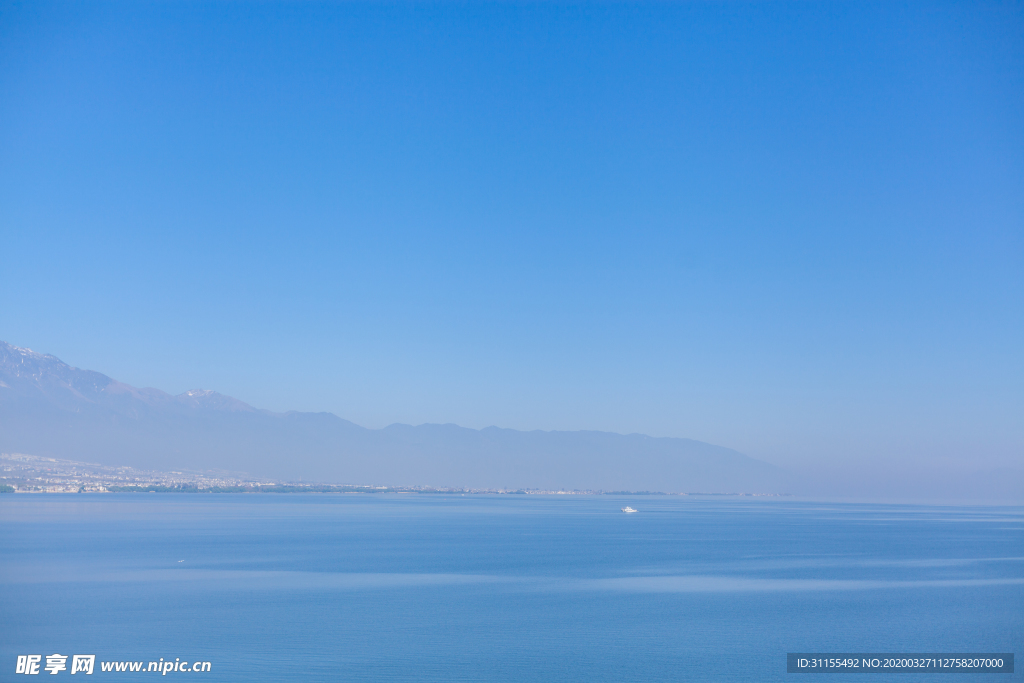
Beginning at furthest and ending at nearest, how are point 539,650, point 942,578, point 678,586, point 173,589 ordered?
point 942,578, point 678,586, point 173,589, point 539,650

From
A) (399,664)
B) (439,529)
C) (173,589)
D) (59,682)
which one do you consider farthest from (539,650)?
(439,529)

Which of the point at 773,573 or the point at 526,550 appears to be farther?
the point at 526,550

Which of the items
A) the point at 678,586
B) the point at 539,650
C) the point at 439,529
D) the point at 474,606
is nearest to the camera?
the point at 539,650

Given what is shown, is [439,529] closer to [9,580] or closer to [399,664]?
[9,580]

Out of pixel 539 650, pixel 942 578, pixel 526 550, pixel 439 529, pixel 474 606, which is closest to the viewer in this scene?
pixel 539 650

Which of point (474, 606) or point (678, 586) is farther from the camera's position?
point (678, 586)

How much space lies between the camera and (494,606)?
127 ft

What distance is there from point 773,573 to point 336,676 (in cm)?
3630

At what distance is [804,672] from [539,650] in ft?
32.4

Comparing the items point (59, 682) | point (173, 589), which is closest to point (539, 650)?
point (59, 682)

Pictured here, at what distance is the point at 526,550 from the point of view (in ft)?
227

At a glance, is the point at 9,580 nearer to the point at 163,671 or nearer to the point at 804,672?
the point at 163,671

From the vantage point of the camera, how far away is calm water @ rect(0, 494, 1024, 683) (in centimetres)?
2873

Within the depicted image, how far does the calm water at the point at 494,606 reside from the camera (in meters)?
28.7
